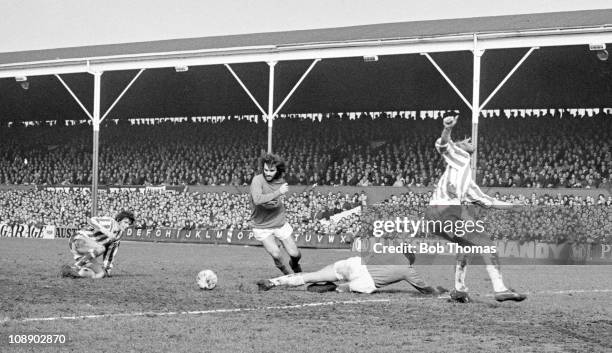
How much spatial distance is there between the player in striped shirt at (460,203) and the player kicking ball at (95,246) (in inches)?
211

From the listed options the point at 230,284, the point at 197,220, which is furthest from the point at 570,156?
the point at 230,284

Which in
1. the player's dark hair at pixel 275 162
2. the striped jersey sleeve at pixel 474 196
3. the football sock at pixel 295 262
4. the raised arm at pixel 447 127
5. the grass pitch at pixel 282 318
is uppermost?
the raised arm at pixel 447 127

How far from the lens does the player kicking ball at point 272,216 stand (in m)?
14.4

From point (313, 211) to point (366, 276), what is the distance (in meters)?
19.6

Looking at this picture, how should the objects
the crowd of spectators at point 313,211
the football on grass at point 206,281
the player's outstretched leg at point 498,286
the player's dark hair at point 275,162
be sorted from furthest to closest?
the crowd of spectators at point 313,211, the player's dark hair at point 275,162, the football on grass at point 206,281, the player's outstretched leg at point 498,286

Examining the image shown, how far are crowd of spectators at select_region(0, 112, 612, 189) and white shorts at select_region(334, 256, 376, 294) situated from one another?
58.0ft

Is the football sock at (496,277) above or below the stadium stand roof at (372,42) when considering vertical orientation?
below

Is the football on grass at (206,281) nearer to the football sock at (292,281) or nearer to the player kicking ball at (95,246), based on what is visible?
the football sock at (292,281)

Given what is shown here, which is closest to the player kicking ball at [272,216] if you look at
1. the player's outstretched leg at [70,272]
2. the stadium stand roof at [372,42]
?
the player's outstretched leg at [70,272]

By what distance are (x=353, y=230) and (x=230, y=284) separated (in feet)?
53.1

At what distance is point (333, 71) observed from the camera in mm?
34812

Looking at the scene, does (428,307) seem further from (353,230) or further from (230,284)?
(353,230)

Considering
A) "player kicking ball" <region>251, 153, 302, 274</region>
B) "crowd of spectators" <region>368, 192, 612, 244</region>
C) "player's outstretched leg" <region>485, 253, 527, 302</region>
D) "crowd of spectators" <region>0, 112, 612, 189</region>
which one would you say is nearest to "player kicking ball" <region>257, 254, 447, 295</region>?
"player's outstretched leg" <region>485, 253, 527, 302</region>

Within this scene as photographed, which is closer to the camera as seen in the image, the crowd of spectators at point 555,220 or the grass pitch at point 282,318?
the grass pitch at point 282,318
